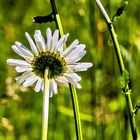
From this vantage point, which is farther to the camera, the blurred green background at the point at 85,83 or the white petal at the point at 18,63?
the blurred green background at the point at 85,83

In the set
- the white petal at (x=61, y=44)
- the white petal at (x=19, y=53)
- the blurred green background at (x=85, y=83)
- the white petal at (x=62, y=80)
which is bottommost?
the white petal at (x=62, y=80)

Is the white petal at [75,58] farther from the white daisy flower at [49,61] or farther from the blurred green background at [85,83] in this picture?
the blurred green background at [85,83]

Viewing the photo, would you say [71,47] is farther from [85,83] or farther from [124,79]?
[85,83]

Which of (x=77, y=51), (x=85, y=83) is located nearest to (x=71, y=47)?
(x=77, y=51)

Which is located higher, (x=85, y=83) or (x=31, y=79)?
(x=85, y=83)

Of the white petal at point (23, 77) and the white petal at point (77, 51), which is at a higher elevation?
the white petal at point (77, 51)

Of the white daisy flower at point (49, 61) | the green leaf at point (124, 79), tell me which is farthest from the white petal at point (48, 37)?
the green leaf at point (124, 79)

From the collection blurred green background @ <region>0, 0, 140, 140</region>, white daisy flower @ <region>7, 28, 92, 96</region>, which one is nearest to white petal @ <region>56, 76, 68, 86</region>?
white daisy flower @ <region>7, 28, 92, 96</region>
